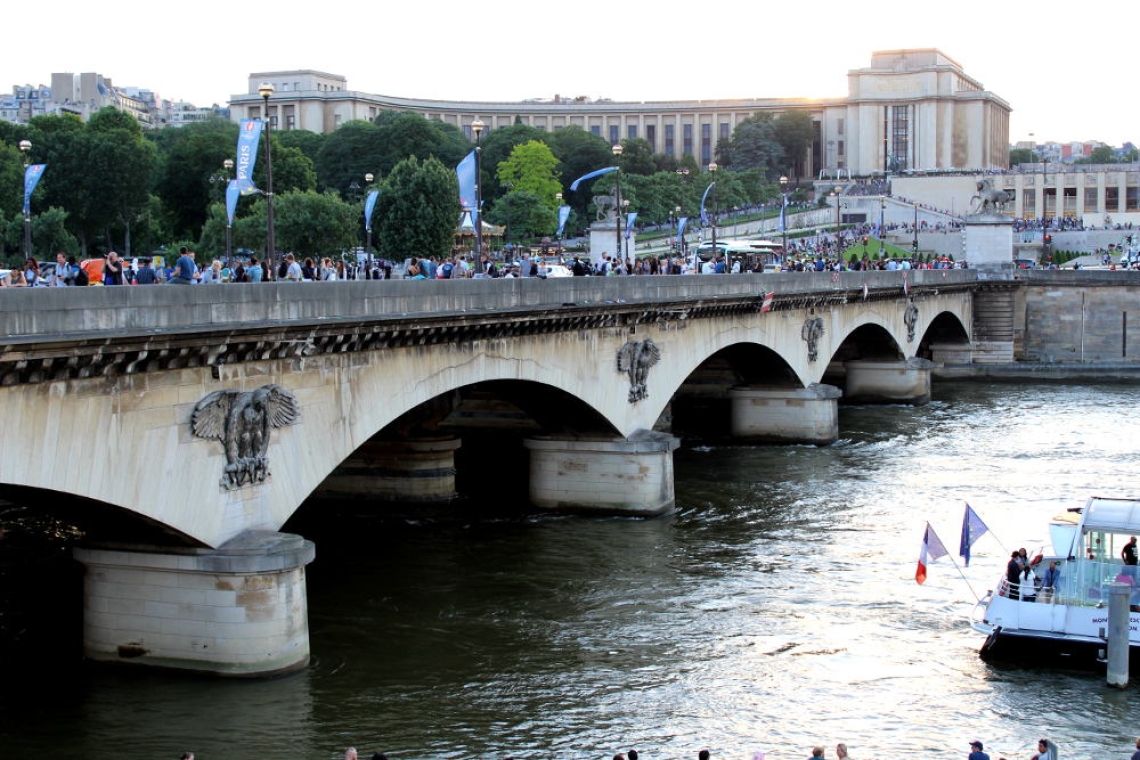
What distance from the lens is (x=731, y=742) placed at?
75.4 ft

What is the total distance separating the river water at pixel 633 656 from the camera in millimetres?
22828

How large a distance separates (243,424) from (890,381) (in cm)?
5077

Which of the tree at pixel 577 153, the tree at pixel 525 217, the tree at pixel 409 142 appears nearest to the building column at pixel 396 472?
the tree at pixel 525 217

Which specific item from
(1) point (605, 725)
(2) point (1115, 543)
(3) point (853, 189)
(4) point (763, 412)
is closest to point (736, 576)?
(2) point (1115, 543)

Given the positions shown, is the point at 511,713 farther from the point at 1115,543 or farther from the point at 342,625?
the point at 1115,543

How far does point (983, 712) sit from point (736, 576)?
9.37 meters

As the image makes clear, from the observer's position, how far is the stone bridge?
21.0 meters

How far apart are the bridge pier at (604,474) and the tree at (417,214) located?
5948 cm

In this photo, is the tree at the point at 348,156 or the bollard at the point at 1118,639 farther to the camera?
the tree at the point at 348,156

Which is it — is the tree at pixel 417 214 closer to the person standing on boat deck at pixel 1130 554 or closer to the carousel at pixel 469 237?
the carousel at pixel 469 237

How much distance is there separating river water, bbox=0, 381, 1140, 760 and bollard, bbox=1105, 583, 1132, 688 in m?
0.29

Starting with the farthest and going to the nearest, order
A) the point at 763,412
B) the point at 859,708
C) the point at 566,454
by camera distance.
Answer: the point at 763,412, the point at 566,454, the point at 859,708

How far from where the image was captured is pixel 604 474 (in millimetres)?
40094

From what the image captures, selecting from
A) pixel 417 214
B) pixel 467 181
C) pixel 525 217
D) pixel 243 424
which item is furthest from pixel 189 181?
pixel 243 424
